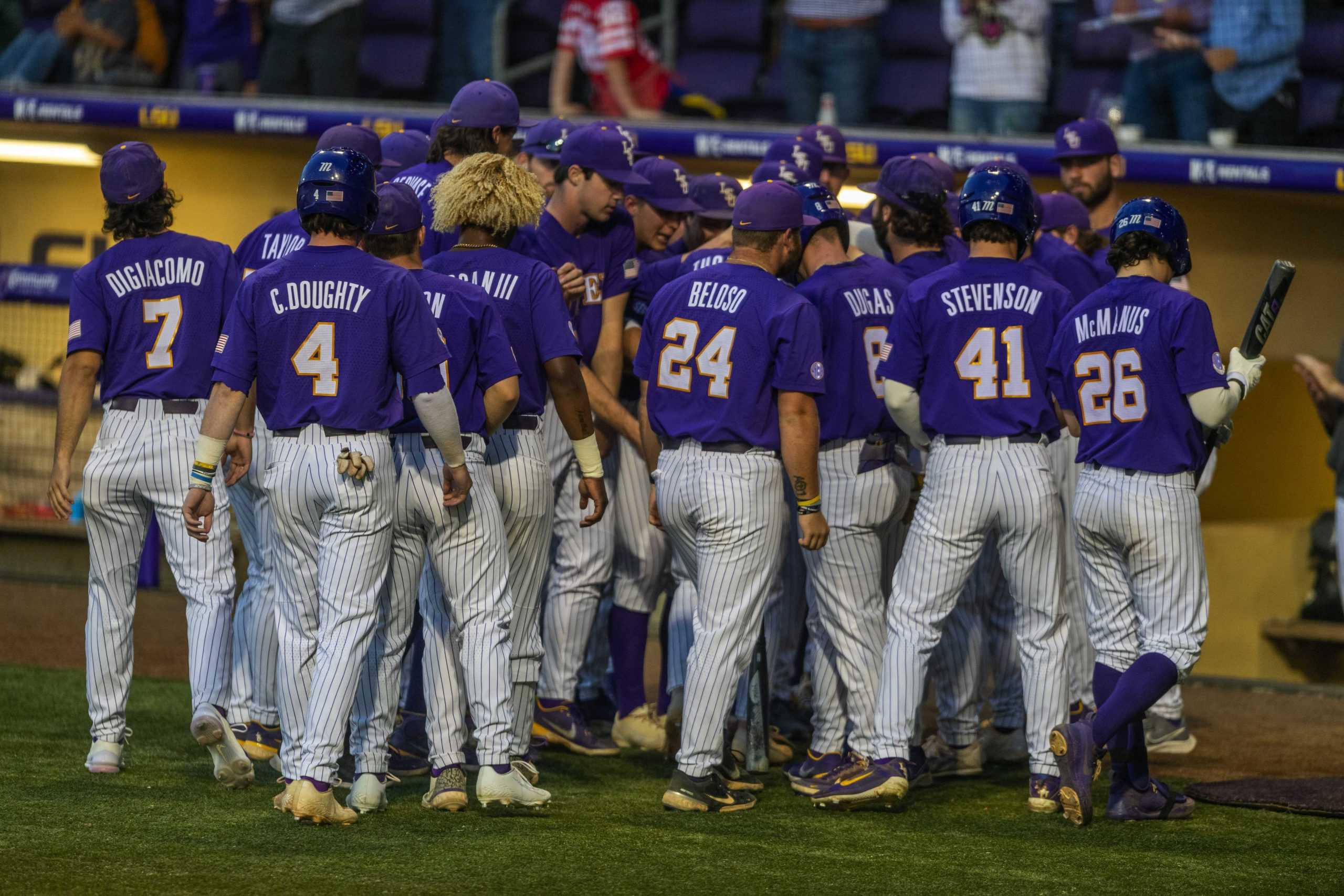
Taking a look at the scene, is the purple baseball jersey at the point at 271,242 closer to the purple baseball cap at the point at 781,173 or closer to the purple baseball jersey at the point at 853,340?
the purple baseball cap at the point at 781,173

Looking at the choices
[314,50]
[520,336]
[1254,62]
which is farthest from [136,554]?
[1254,62]

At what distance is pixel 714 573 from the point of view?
5.45m

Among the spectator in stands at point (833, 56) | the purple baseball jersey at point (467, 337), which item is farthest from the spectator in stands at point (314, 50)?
the purple baseball jersey at point (467, 337)

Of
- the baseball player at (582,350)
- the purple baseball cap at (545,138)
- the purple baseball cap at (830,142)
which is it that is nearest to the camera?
the baseball player at (582,350)

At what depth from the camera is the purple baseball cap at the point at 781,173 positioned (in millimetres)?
6344

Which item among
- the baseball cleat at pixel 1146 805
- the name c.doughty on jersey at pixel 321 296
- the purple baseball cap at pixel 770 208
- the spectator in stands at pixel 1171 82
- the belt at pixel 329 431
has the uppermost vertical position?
the spectator in stands at pixel 1171 82

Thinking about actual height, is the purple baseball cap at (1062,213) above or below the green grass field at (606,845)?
above

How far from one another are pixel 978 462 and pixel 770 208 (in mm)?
1011

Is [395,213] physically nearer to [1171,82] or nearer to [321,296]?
[321,296]

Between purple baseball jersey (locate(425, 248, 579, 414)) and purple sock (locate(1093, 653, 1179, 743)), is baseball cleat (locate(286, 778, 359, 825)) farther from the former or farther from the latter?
purple sock (locate(1093, 653, 1179, 743))

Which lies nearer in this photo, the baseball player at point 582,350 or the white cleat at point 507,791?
the white cleat at point 507,791

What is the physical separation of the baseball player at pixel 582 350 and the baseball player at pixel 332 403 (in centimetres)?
109

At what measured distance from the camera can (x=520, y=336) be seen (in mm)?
5547

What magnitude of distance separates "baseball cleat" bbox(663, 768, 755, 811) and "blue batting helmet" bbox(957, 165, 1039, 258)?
6.28 ft
